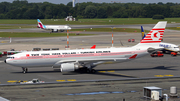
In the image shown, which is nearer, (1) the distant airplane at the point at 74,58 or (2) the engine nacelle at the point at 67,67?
(2) the engine nacelle at the point at 67,67

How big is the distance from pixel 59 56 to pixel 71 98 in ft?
53.3

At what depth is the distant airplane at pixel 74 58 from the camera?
143 feet

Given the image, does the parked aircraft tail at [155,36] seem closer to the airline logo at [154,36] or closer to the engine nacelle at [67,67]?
the airline logo at [154,36]

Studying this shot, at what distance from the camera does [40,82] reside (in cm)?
3684

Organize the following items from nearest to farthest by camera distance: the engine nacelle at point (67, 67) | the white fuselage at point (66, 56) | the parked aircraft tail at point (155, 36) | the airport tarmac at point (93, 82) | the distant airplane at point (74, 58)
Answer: the airport tarmac at point (93, 82) < the engine nacelle at point (67, 67) < the distant airplane at point (74, 58) < the white fuselage at point (66, 56) < the parked aircraft tail at point (155, 36)

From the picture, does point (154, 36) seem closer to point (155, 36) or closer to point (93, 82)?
point (155, 36)

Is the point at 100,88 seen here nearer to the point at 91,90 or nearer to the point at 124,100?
the point at 91,90

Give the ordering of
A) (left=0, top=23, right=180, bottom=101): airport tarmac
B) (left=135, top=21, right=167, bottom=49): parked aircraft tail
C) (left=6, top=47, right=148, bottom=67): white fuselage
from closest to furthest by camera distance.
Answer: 1. (left=0, top=23, right=180, bottom=101): airport tarmac
2. (left=6, top=47, right=148, bottom=67): white fuselage
3. (left=135, top=21, right=167, bottom=49): parked aircraft tail

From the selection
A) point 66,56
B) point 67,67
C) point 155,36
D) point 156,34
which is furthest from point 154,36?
point 67,67

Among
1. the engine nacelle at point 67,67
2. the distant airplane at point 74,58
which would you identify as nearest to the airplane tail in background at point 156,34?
the distant airplane at point 74,58

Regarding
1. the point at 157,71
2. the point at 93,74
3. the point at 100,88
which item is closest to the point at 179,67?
the point at 157,71

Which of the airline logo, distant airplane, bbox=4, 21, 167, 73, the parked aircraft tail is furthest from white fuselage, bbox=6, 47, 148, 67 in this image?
the airline logo

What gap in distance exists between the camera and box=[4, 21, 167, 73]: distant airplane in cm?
4344

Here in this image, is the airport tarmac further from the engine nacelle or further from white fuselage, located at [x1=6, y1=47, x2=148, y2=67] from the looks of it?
white fuselage, located at [x1=6, y1=47, x2=148, y2=67]
